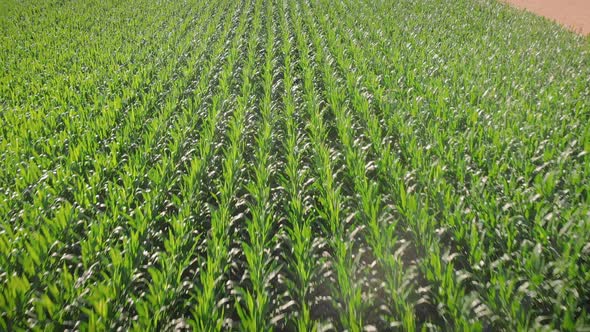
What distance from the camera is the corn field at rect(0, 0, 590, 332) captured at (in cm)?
229

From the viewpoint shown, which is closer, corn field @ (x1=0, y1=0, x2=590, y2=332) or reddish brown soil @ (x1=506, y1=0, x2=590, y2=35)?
corn field @ (x1=0, y1=0, x2=590, y2=332)

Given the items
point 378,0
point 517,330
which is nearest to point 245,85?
point 517,330

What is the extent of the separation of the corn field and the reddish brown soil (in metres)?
7.11

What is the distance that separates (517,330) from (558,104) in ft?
12.3

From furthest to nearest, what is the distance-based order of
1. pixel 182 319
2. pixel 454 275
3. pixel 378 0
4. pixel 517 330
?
pixel 378 0
pixel 454 275
pixel 182 319
pixel 517 330

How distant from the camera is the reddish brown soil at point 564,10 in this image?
13898 mm

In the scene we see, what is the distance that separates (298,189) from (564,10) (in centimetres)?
1641

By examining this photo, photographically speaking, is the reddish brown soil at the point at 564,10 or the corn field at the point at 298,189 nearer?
the corn field at the point at 298,189

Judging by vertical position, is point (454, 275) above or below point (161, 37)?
above

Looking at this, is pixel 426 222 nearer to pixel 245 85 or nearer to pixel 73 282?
pixel 73 282

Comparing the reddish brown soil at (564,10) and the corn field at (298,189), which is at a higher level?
the corn field at (298,189)

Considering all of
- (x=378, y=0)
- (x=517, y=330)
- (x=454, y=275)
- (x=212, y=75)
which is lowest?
(x=378, y=0)

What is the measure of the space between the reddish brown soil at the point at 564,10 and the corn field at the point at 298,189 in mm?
7109

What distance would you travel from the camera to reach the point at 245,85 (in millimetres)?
5922
